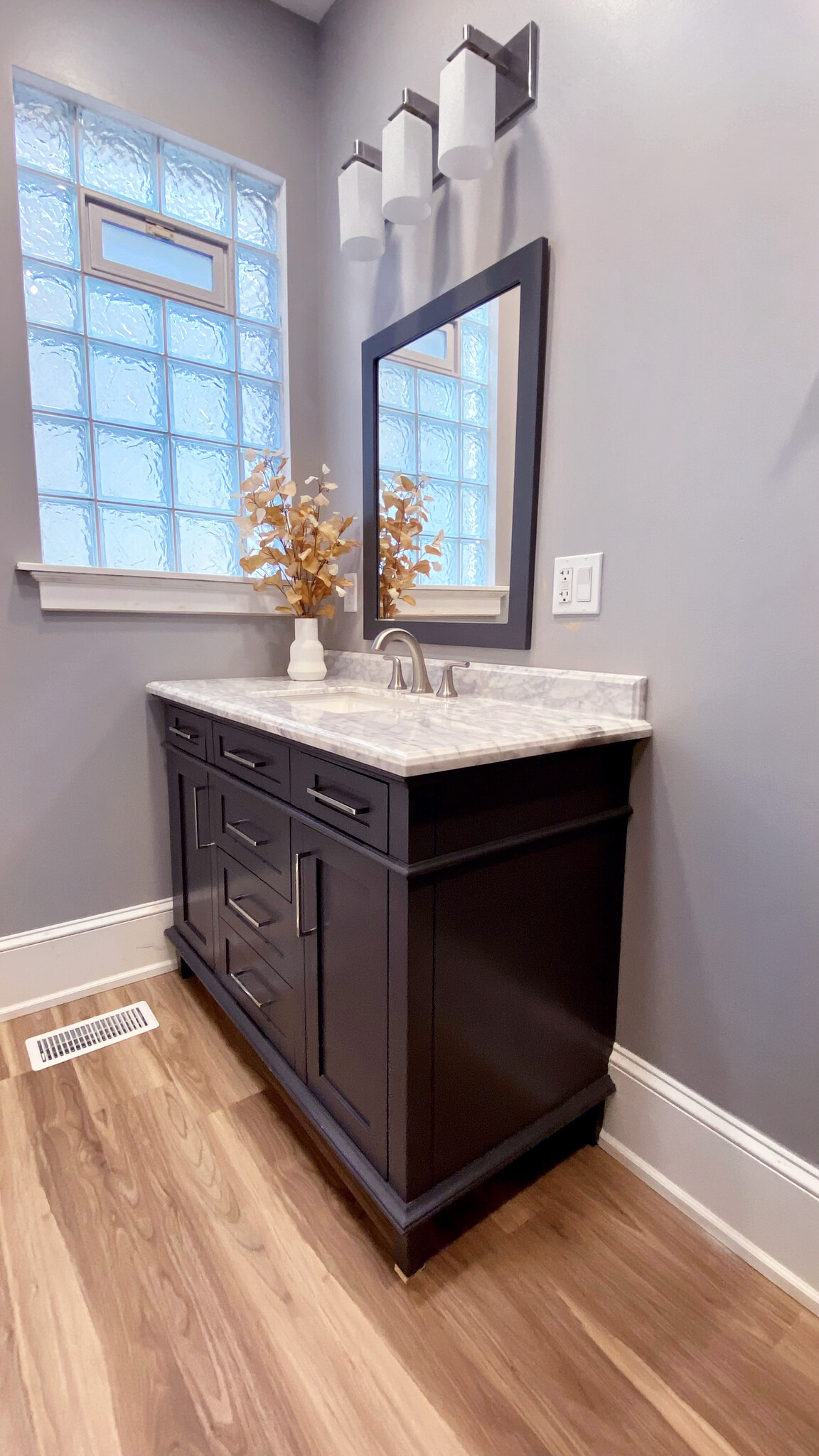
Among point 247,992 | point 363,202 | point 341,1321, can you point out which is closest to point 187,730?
point 247,992

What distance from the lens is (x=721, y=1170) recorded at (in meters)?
1.16

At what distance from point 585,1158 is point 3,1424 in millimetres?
1014

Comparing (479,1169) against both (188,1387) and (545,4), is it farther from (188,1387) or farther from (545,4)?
(545,4)

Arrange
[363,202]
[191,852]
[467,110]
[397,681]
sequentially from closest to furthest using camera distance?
1. [467,110]
2. [363,202]
3. [397,681]
4. [191,852]

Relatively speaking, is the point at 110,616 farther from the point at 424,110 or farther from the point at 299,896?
the point at 424,110

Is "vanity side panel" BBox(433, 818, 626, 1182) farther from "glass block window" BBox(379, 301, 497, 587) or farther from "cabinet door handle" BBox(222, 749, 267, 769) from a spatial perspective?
"glass block window" BBox(379, 301, 497, 587)

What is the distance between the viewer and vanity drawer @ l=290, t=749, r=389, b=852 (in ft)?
3.30

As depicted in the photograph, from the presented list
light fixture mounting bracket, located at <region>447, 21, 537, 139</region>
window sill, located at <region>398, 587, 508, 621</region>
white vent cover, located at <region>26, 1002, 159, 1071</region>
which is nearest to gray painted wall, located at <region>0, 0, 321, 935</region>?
white vent cover, located at <region>26, 1002, 159, 1071</region>

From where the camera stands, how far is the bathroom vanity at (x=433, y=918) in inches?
39.5

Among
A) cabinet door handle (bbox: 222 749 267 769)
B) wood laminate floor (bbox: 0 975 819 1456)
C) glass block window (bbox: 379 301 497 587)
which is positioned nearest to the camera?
wood laminate floor (bbox: 0 975 819 1456)

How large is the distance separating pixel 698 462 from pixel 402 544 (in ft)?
2.79

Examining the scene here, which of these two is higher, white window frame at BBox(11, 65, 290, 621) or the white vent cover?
white window frame at BBox(11, 65, 290, 621)

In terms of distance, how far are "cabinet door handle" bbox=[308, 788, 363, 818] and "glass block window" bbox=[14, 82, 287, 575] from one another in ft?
3.75

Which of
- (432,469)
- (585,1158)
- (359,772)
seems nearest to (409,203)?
(432,469)
